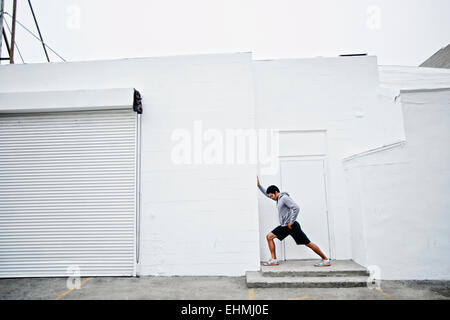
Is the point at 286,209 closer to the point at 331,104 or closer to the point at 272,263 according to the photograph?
the point at 272,263

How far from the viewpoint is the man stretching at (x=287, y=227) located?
5852mm

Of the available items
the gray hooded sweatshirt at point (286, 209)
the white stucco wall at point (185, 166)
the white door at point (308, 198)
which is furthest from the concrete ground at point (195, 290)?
the white door at point (308, 198)

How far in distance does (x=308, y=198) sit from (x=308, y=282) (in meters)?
1.93

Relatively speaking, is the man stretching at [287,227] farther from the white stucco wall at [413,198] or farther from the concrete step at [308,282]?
the white stucco wall at [413,198]

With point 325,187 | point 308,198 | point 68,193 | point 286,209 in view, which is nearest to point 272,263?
point 286,209

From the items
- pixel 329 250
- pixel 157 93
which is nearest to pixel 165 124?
pixel 157 93

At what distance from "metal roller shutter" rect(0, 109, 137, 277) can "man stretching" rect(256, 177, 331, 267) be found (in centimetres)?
278

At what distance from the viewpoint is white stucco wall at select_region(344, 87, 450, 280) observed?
5.47 m

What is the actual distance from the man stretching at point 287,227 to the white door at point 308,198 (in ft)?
2.17

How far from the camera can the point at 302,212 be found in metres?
6.69

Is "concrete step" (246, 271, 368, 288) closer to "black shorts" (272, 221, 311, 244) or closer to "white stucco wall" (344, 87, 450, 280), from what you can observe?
"white stucco wall" (344, 87, 450, 280)

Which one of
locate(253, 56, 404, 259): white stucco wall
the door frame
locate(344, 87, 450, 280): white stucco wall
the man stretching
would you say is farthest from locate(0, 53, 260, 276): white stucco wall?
locate(344, 87, 450, 280): white stucco wall

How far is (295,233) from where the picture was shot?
591cm

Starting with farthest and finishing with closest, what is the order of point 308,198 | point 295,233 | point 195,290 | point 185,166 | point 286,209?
point 308,198 < point 185,166 < point 286,209 < point 295,233 < point 195,290
